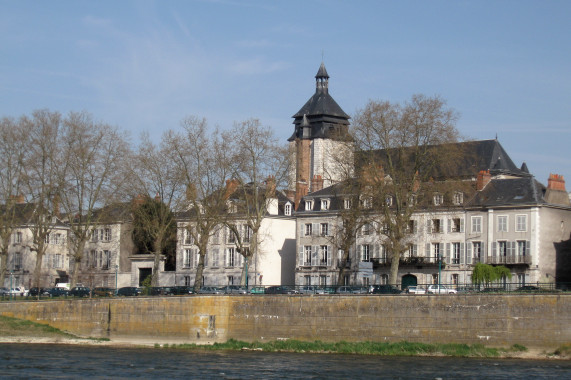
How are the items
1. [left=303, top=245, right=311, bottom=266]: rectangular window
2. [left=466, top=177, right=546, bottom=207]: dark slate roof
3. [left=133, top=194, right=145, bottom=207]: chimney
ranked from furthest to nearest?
[left=303, top=245, right=311, bottom=266]: rectangular window, [left=133, top=194, right=145, bottom=207]: chimney, [left=466, top=177, right=546, bottom=207]: dark slate roof

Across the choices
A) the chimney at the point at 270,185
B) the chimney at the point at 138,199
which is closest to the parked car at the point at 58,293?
the chimney at the point at 138,199

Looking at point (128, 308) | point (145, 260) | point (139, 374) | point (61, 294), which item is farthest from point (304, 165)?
point (139, 374)

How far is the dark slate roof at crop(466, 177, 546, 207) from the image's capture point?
75500 mm

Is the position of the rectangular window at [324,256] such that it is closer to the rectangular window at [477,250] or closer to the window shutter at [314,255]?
the window shutter at [314,255]

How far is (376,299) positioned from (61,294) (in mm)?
26166

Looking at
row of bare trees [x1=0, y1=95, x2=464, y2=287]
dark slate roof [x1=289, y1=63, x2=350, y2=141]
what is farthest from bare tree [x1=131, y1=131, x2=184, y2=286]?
dark slate roof [x1=289, y1=63, x2=350, y2=141]

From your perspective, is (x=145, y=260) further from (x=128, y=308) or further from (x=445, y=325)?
(x=445, y=325)

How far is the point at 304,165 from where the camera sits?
11481 cm

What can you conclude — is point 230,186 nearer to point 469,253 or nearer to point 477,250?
point 469,253

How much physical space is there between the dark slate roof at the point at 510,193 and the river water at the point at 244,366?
2527cm

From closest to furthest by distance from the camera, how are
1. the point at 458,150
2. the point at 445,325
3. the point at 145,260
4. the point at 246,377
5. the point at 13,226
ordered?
1. the point at 246,377
2. the point at 445,325
3. the point at 458,150
4. the point at 13,226
5. the point at 145,260

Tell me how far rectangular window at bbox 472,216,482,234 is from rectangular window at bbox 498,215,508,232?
5.39 feet

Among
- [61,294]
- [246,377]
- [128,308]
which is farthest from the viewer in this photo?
[61,294]

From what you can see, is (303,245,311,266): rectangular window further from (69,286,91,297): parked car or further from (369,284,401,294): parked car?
(369,284,401,294): parked car
